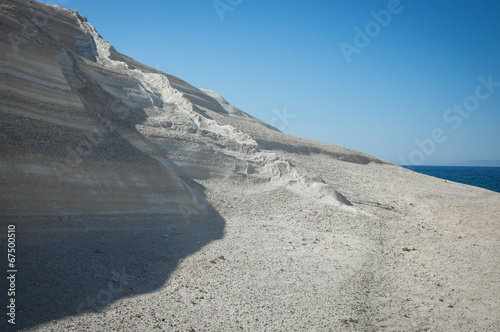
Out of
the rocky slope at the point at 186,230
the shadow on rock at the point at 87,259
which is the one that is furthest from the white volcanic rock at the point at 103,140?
the shadow on rock at the point at 87,259

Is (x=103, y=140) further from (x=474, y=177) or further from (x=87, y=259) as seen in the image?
(x=474, y=177)

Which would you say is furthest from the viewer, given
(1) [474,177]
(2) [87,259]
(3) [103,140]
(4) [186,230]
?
(1) [474,177]

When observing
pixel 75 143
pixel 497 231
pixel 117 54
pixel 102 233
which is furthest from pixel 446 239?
pixel 117 54

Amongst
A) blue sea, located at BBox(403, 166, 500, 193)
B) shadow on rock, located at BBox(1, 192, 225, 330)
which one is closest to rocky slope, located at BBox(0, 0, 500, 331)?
shadow on rock, located at BBox(1, 192, 225, 330)

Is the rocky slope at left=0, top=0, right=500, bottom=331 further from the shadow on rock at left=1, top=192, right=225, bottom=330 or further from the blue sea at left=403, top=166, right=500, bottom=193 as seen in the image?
the blue sea at left=403, top=166, right=500, bottom=193

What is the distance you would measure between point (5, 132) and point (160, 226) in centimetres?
425

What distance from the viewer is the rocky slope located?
6.04 m

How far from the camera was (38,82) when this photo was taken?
931cm

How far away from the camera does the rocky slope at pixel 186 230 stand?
6.04 metres

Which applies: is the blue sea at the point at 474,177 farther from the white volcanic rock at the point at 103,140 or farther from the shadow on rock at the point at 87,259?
the shadow on rock at the point at 87,259

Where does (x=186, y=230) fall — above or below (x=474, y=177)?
below

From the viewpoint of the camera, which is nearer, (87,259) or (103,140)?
(87,259)

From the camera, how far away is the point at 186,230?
9867 millimetres

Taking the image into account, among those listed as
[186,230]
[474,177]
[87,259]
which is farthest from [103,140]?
[474,177]
